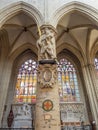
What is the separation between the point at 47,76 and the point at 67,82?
5.60 metres

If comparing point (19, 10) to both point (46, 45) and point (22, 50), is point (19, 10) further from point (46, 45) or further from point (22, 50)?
point (22, 50)

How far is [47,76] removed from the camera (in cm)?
685

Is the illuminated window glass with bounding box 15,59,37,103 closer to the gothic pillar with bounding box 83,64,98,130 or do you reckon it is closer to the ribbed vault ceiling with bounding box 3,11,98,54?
the ribbed vault ceiling with bounding box 3,11,98,54

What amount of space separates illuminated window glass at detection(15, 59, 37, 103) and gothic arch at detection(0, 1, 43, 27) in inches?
189

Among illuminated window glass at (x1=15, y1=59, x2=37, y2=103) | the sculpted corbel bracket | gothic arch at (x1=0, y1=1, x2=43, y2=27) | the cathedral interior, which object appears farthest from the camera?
illuminated window glass at (x1=15, y1=59, x2=37, y2=103)

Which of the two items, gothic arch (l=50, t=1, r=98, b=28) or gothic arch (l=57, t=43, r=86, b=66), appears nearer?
gothic arch (l=50, t=1, r=98, b=28)

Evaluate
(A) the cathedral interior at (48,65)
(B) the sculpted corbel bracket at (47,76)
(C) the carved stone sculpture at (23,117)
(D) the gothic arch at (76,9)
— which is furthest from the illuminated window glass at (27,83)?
(D) the gothic arch at (76,9)

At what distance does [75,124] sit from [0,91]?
5.34 m

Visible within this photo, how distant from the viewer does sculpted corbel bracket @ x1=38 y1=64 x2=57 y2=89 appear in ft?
21.9

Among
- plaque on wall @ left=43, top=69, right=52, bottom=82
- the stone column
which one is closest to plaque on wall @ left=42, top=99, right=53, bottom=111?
the stone column

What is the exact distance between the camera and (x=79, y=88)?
1175 cm

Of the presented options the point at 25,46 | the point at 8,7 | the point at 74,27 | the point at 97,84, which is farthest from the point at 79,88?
the point at 8,7

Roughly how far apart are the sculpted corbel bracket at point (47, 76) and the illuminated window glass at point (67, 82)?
15.9ft

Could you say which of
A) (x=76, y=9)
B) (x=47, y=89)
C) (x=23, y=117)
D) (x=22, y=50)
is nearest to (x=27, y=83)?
(x=22, y=50)
